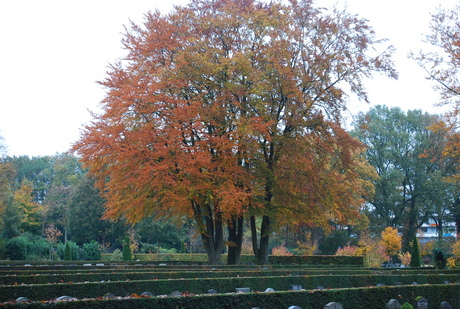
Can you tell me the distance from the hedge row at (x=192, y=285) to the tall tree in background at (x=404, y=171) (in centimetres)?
3504

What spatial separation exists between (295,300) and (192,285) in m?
3.11

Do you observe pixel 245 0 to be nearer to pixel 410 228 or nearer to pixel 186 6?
pixel 186 6

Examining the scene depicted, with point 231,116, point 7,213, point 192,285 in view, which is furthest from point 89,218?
point 192,285

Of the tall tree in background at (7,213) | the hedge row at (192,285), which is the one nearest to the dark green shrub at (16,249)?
the tall tree in background at (7,213)

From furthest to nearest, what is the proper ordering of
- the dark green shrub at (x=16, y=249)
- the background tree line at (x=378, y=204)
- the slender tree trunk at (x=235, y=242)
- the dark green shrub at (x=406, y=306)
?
1. the background tree line at (x=378, y=204)
2. the dark green shrub at (x=16, y=249)
3. the slender tree trunk at (x=235, y=242)
4. the dark green shrub at (x=406, y=306)

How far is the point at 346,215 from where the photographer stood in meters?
23.7

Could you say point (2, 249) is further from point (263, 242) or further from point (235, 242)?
point (263, 242)

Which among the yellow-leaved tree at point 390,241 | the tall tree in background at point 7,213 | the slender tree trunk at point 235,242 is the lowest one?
the yellow-leaved tree at point 390,241

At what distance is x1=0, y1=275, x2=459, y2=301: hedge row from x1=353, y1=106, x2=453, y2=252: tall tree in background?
35.0 metres

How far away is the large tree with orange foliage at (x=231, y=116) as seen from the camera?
2052 cm

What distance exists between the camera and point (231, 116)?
878 inches

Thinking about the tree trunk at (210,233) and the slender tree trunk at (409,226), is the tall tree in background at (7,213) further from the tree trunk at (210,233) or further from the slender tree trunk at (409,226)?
the slender tree trunk at (409,226)

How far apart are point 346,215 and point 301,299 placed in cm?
1361

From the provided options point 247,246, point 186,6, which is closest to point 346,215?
point 186,6
